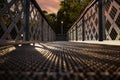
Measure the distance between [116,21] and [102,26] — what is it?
1.42m

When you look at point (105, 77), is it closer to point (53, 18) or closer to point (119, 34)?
point (119, 34)

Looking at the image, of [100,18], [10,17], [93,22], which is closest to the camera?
[10,17]

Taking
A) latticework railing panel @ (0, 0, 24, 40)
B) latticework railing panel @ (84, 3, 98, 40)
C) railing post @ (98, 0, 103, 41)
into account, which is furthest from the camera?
latticework railing panel @ (84, 3, 98, 40)

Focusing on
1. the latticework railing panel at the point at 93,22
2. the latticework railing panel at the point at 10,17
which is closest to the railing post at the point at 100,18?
the latticework railing panel at the point at 93,22

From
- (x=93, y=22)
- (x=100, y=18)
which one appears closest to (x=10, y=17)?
(x=100, y=18)

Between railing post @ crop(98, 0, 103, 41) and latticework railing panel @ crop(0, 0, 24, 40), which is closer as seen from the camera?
latticework railing panel @ crop(0, 0, 24, 40)

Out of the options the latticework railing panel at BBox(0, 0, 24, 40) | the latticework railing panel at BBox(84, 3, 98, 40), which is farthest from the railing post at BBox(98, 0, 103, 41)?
the latticework railing panel at BBox(0, 0, 24, 40)

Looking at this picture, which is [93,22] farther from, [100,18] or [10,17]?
[10,17]

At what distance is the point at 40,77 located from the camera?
4.01 feet

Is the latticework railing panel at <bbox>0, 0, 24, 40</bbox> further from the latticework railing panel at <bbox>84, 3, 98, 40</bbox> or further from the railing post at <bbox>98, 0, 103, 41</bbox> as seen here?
the latticework railing panel at <bbox>84, 3, 98, 40</bbox>

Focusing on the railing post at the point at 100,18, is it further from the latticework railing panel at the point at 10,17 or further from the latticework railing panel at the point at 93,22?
the latticework railing panel at the point at 10,17

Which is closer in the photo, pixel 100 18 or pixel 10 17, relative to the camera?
pixel 10 17

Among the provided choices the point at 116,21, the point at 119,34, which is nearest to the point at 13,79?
the point at 119,34

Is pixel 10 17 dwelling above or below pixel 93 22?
below
